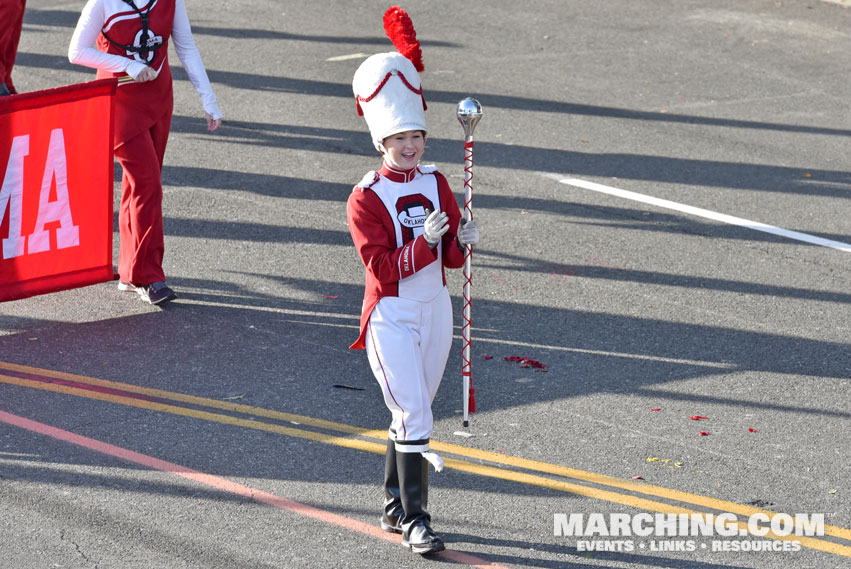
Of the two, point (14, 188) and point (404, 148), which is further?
point (14, 188)

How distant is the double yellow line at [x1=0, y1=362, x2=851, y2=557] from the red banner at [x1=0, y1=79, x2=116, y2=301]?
0.81 meters

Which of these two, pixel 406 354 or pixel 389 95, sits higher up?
pixel 389 95

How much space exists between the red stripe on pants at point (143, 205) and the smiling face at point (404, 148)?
3215mm

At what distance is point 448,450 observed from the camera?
619 cm

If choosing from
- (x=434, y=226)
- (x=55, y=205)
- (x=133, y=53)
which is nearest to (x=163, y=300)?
(x=55, y=205)

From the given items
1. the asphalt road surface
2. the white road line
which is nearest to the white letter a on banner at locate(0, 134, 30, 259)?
the asphalt road surface

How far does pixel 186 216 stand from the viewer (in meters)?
9.51

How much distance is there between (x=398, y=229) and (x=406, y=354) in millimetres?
507

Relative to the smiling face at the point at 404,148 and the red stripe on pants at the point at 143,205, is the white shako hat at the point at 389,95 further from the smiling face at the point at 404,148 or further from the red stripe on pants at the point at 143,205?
the red stripe on pants at the point at 143,205

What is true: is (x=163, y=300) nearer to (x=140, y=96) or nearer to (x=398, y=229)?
(x=140, y=96)

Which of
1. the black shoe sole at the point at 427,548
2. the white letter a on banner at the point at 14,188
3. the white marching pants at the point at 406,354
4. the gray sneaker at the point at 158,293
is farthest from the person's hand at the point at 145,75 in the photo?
the black shoe sole at the point at 427,548

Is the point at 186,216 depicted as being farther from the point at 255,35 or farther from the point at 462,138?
the point at 255,35

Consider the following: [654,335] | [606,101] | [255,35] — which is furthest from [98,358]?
[255,35]

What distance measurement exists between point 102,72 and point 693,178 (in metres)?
5.04
